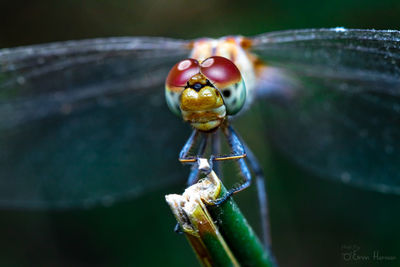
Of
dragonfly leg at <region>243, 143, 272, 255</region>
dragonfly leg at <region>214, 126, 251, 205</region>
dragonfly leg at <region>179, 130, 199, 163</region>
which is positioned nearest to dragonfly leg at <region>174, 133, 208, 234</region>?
dragonfly leg at <region>179, 130, 199, 163</region>

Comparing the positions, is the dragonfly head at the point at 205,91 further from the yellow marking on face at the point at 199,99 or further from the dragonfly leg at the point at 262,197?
the dragonfly leg at the point at 262,197

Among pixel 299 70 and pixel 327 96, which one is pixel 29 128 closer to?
pixel 299 70

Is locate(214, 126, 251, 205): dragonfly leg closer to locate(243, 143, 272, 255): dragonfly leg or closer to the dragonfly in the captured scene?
the dragonfly

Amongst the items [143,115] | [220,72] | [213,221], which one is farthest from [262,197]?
[213,221]

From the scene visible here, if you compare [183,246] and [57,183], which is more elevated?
[57,183]

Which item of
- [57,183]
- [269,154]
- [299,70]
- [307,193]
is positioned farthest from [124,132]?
[307,193]

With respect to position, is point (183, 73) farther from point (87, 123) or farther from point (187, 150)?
point (87, 123)
